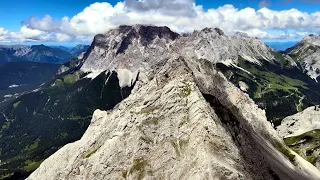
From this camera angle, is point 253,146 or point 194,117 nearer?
point 194,117

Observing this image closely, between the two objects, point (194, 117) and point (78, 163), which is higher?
point (194, 117)

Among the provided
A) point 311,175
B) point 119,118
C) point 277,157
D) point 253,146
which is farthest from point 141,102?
point 311,175

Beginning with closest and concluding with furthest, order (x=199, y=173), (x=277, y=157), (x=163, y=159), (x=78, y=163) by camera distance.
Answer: (x=199, y=173) < (x=163, y=159) < (x=78, y=163) < (x=277, y=157)

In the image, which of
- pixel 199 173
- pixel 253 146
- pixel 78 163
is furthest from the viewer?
pixel 253 146

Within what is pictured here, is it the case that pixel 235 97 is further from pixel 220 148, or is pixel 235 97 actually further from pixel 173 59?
pixel 220 148

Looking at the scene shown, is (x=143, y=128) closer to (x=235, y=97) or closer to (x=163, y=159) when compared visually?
(x=163, y=159)

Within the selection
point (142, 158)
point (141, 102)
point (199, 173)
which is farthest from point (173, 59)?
point (199, 173)

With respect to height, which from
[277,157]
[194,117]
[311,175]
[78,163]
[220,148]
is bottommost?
[311,175]
